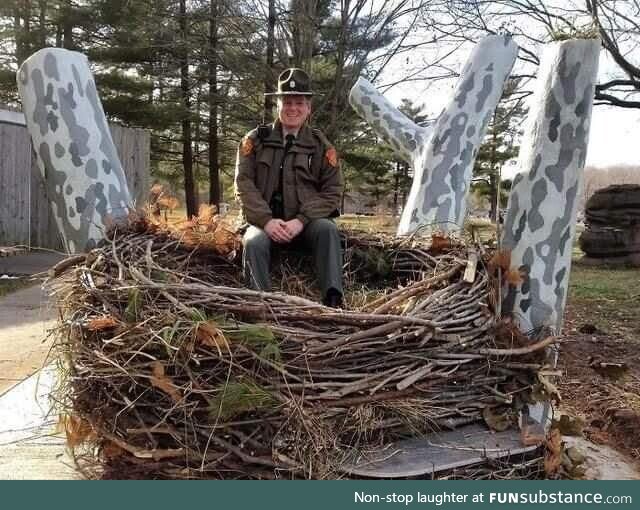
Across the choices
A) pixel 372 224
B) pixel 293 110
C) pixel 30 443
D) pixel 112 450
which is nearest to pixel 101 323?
pixel 112 450

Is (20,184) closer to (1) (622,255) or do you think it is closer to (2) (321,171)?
(2) (321,171)

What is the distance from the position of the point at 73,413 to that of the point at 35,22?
50.0 feet

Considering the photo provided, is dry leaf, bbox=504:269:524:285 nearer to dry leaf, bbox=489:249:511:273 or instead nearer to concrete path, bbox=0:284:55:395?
dry leaf, bbox=489:249:511:273

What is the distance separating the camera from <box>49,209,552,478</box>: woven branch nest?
78.0 inches

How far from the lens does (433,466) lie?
6.81 ft

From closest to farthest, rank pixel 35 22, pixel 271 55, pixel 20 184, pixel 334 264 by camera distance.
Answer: pixel 334 264, pixel 20 184, pixel 271 55, pixel 35 22

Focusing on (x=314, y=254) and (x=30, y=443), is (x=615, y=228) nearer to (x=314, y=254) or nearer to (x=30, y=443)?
(x=314, y=254)

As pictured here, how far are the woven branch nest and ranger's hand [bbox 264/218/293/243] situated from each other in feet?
1.83

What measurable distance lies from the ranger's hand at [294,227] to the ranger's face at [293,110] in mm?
490

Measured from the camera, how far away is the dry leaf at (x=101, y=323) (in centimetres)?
203

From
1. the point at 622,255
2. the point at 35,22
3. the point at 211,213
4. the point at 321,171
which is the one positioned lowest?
the point at 622,255

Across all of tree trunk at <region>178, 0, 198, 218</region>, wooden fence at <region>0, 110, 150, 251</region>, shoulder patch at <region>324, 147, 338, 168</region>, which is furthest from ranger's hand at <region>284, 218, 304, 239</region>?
tree trunk at <region>178, 0, 198, 218</region>

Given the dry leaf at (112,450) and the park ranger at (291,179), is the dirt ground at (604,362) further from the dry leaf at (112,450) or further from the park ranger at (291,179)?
the dry leaf at (112,450)
